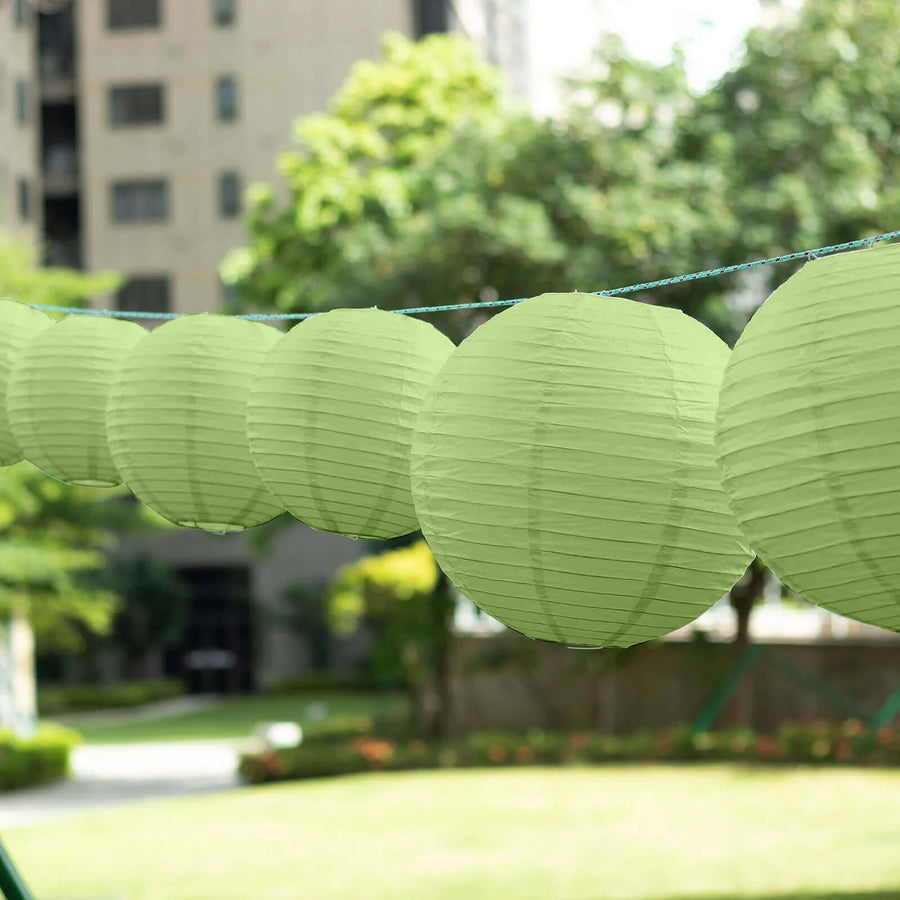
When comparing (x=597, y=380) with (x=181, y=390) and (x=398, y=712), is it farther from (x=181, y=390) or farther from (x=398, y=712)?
(x=398, y=712)

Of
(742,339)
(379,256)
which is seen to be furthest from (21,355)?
(379,256)

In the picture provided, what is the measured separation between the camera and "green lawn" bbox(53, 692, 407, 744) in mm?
25844

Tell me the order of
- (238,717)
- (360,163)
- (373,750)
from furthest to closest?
(238,717), (360,163), (373,750)

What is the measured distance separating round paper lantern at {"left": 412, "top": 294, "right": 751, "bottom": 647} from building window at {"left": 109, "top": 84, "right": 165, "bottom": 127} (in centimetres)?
3407

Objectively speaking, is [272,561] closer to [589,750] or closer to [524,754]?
[524,754]

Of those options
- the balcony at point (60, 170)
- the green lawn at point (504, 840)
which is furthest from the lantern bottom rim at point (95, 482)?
the balcony at point (60, 170)

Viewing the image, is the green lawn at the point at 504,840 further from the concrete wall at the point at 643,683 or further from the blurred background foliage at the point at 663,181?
the blurred background foliage at the point at 663,181

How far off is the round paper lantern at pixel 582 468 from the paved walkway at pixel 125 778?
524 inches

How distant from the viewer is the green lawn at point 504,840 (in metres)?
10.1

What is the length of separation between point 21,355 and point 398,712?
18.7 meters

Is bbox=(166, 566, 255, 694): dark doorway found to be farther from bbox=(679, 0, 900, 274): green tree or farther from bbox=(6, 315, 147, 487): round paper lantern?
bbox=(6, 315, 147, 487): round paper lantern

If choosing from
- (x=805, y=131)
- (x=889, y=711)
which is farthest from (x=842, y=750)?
(x=805, y=131)

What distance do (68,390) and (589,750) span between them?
1300 cm

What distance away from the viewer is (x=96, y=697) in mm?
31359
